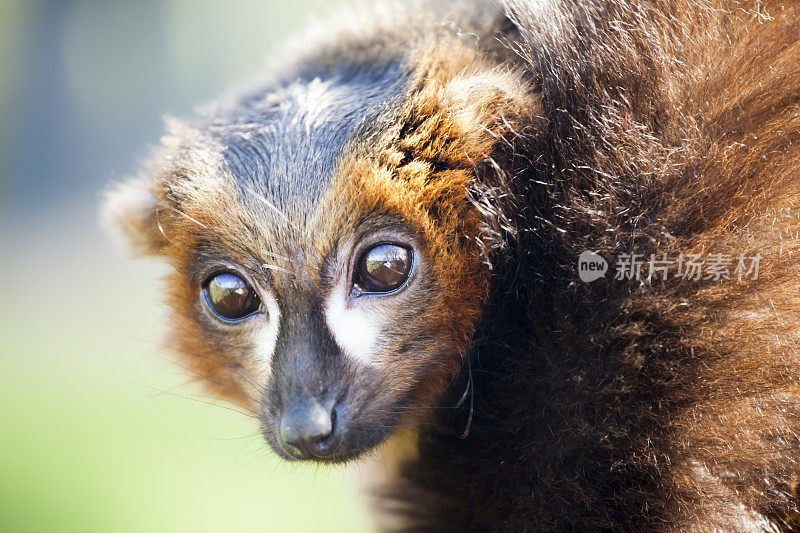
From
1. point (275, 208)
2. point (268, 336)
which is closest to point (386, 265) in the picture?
point (275, 208)

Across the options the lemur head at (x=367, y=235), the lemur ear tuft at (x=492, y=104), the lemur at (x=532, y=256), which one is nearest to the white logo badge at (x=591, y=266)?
the lemur at (x=532, y=256)

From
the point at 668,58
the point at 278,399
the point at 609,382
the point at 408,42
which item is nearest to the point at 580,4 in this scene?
the point at 668,58

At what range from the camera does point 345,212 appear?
79.0 inches

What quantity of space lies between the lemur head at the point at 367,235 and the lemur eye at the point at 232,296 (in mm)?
63

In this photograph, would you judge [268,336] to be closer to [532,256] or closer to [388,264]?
[388,264]

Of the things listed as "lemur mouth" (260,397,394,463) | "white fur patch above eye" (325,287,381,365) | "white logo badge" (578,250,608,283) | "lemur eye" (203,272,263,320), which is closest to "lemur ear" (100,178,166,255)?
"lemur eye" (203,272,263,320)

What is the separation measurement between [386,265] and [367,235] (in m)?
0.10

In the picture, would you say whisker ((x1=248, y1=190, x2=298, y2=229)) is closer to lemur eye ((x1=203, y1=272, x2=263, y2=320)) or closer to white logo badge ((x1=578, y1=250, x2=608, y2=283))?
lemur eye ((x1=203, y1=272, x2=263, y2=320))

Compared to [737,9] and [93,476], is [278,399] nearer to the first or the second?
[737,9]

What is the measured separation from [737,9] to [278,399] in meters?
1.64

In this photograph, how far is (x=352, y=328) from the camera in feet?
6.64

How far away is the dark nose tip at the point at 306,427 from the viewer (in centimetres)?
189

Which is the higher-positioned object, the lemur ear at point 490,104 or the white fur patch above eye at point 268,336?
the lemur ear at point 490,104

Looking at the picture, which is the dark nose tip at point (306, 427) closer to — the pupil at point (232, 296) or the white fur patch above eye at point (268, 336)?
the white fur patch above eye at point (268, 336)
